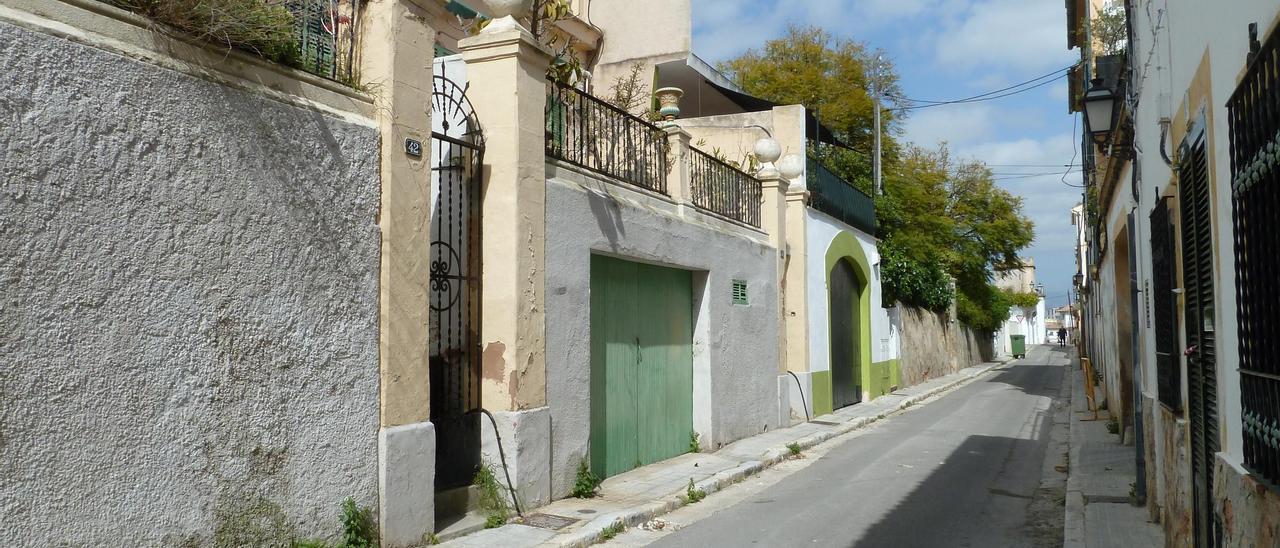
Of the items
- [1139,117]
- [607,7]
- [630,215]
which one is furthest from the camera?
[607,7]

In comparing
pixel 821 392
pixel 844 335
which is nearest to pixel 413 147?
pixel 821 392

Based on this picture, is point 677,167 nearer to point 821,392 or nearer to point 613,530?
point 613,530

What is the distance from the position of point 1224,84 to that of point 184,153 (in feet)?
16.5

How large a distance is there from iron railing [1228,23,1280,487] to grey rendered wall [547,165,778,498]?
18.4 ft

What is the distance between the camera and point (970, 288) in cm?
3681

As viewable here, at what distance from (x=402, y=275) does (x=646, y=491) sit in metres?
3.76

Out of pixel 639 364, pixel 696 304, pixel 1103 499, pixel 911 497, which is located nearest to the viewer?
pixel 1103 499

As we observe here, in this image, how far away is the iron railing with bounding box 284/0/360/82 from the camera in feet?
20.1

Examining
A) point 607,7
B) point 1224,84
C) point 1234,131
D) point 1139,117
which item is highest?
point 607,7

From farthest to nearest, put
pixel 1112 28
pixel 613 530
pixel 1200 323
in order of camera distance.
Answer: pixel 1112 28, pixel 613 530, pixel 1200 323

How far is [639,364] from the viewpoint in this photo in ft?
34.2

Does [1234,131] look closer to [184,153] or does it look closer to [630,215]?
[184,153]

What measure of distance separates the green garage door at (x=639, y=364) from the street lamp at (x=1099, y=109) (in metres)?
4.89

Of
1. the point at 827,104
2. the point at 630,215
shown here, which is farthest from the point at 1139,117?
the point at 827,104
